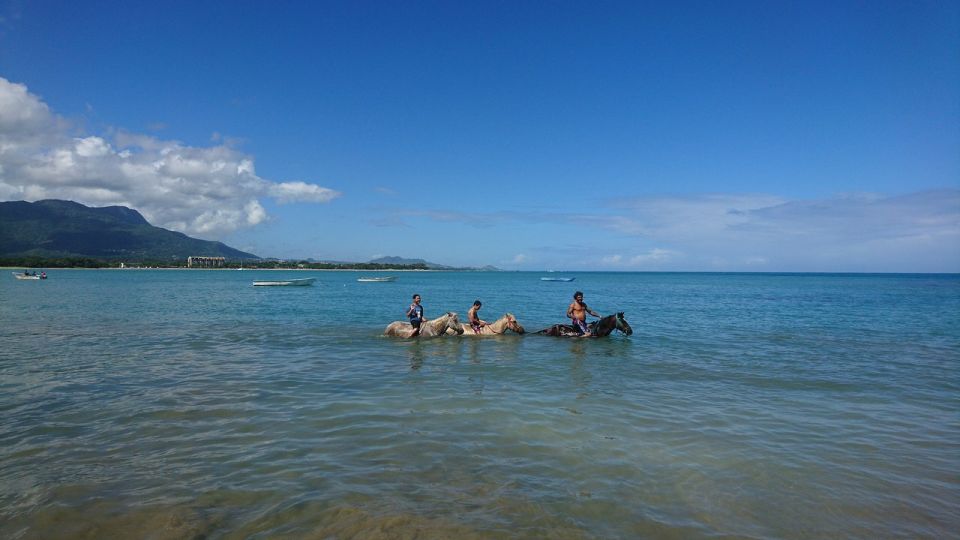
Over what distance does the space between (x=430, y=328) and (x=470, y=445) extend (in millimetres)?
14307

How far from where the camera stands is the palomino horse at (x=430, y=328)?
2231 cm

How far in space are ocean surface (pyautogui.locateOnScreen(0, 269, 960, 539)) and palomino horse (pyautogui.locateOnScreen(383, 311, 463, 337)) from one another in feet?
12.7

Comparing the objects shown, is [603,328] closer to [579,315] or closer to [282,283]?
[579,315]

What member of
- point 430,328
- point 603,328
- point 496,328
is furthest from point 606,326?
point 430,328

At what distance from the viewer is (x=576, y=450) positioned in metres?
8.37

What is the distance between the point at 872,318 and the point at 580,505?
39763 millimetres

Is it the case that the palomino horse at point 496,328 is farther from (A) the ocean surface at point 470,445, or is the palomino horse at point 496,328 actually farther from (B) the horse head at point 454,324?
(A) the ocean surface at point 470,445

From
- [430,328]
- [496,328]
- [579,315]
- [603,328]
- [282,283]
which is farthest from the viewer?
[282,283]

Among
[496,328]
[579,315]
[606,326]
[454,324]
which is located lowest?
[496,328]

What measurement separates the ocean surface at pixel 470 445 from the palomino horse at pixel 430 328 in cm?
388

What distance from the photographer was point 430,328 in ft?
74.2

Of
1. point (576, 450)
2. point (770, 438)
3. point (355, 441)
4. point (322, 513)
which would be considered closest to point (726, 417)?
point (770, 438)

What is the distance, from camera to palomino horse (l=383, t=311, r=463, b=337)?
2231 centimetres

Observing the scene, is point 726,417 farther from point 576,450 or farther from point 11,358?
point 11,358
